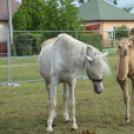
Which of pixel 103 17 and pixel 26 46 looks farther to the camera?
pixel 103 17

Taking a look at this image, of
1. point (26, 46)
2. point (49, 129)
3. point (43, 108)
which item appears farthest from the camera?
point (26, 46)

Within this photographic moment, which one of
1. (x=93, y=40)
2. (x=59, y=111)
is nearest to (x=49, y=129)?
(x=59, y=111)

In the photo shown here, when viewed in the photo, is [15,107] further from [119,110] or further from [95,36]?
[95,36]

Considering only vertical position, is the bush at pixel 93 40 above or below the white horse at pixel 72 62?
above

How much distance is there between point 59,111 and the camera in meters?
6.30

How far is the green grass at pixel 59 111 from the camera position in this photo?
4984mm

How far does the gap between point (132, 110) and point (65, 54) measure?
2.37 metres

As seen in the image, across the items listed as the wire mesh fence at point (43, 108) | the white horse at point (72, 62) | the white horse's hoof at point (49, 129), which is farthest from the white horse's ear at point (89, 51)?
the white horse's hoof at point (49, 129)

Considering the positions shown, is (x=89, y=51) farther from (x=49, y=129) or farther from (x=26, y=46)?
(x=26, y=46)

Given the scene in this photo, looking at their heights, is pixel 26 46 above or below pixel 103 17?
below

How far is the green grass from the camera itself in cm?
→ 498

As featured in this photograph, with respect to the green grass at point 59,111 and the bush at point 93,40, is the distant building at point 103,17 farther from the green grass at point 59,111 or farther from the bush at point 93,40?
the green grass at point 59,111

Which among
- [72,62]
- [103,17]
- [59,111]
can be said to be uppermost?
[103,17]

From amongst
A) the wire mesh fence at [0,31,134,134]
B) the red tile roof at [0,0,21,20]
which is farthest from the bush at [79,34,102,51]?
the red tile roof at [0,0,21,20]
